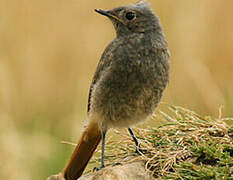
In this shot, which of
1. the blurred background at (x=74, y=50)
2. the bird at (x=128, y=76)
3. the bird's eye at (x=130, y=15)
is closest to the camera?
the bird at (x=128, y=76)

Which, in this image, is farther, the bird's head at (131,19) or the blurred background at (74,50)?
the blurred background at (74,50)

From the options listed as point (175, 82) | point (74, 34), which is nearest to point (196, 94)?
point (175, 82)

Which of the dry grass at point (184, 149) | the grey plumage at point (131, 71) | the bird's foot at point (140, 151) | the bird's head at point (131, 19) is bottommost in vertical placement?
the bird's foot at point (140, 151)

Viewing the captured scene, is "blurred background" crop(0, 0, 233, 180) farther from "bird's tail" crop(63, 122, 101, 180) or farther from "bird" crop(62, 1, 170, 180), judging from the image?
"bird" crop(62, 1, 170, 180)

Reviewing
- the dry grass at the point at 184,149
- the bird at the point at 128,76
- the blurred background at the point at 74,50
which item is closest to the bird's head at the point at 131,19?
the bird at the point at 128,76

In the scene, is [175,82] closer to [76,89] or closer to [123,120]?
[76,89]

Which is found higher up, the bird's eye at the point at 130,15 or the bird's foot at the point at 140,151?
the bird's eye at the point at 130,15

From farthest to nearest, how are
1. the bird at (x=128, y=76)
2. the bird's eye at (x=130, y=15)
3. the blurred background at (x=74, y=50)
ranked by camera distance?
1. the blurred background at (x=74, y=50)
2. the bird's eye at (x=130, y=15)
3. the bird at (x=128, y=76)

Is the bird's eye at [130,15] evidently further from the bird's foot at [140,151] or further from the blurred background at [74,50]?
the blurred background at [74,50]
